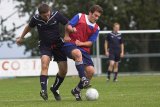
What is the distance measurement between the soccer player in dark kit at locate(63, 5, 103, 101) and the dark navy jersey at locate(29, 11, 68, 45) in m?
0.25

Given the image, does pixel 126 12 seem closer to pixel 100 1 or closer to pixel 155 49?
pixel 100 1

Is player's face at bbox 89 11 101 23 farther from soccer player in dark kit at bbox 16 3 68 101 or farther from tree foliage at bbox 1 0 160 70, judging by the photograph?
tree foliage at bbox 1 0 160 70

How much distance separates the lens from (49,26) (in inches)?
495

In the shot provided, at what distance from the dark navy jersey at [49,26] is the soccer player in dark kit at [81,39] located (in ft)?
0.83

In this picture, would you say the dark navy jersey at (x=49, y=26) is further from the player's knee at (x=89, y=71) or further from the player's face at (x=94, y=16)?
the player's knee at (x=89, y=71)

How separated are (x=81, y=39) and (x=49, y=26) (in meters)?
A: 0.87

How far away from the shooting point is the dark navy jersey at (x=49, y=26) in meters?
12.6

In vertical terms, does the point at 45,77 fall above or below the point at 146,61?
above

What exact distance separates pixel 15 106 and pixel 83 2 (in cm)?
2942

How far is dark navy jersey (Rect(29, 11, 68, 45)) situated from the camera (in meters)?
12.6

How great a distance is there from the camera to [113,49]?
23.5 metres

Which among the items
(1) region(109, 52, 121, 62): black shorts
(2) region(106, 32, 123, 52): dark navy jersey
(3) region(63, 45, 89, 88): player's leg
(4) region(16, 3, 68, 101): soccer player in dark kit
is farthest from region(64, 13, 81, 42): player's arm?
(2) region(106, 32, 123, 52): dark navy jersey

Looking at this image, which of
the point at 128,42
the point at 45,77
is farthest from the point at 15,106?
the point at 128,42

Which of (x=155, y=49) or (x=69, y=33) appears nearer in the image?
(x=69, y=33)
